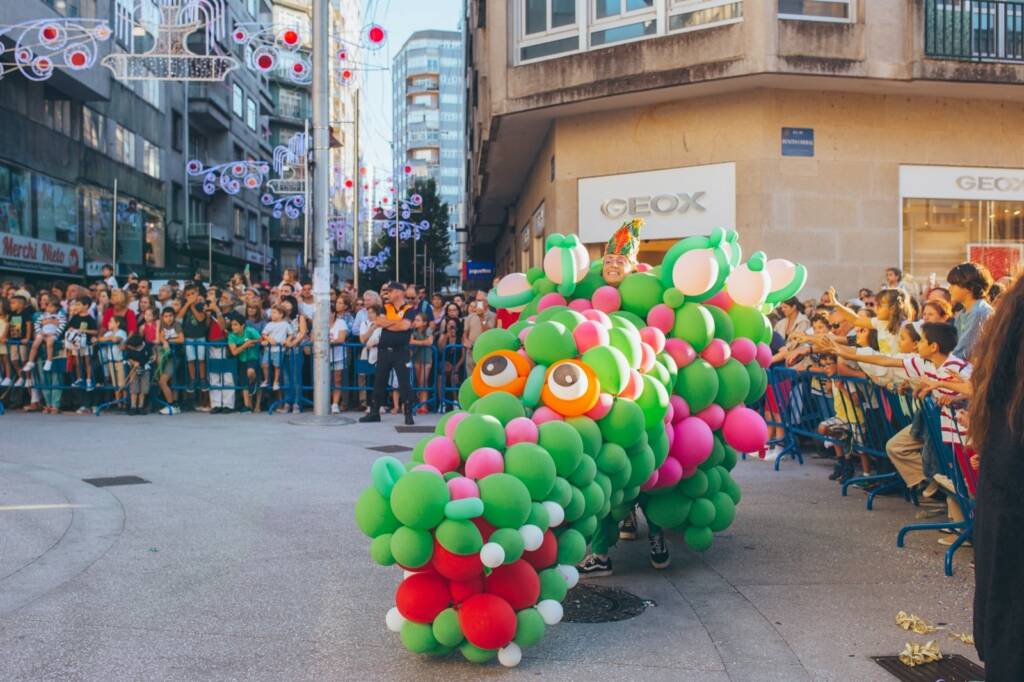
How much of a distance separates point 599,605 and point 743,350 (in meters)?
1.80

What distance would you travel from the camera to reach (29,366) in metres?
15.0

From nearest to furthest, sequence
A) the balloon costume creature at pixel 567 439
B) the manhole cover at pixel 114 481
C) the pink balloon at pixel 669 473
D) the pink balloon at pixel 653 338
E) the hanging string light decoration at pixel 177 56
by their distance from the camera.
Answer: the balloon costume creature at pixel 567 439, the pink balloon at pixel 653 338, the pink balloon at pixel 669 473, the manhole cover at pixel 114 481, the hanging string light decoration at pixel 177 56

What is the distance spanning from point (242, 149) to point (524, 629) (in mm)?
59228

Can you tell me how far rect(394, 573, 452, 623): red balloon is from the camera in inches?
161

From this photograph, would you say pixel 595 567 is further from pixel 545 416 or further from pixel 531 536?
pixel 531 536

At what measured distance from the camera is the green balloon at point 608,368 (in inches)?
179

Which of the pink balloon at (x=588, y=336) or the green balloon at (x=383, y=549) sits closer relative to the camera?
the green balloon at (x=383, y=549)

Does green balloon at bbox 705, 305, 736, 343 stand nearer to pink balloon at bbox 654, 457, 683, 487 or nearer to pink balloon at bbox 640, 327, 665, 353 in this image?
pink balloon at bbox 640, 327, 665, 353

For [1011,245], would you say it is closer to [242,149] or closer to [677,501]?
[677,501]

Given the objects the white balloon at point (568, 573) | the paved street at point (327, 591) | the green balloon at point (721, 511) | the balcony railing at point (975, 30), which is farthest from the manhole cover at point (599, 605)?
the balcony railing at point (975, 30)

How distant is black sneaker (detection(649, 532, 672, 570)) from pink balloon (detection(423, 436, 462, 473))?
7.15 feet

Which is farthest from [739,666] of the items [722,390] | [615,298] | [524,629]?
[615,298]

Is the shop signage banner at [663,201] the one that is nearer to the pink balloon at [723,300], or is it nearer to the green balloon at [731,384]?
the pink balloon at [723,300]

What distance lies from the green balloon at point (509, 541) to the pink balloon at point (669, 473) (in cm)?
160
